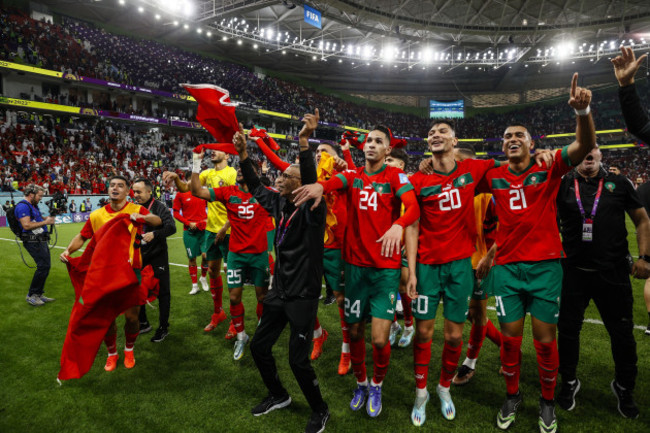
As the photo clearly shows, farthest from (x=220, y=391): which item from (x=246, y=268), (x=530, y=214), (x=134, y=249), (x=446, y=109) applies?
(x=446, y=109)

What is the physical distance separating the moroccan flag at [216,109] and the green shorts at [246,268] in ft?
5.37

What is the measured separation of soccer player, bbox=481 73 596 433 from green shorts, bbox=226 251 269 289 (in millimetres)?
2718

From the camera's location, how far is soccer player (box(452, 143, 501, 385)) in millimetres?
3690

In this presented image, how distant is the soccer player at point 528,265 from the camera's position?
293 centimetres

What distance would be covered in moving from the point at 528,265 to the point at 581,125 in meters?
1.18

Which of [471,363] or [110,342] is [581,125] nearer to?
[471,363]

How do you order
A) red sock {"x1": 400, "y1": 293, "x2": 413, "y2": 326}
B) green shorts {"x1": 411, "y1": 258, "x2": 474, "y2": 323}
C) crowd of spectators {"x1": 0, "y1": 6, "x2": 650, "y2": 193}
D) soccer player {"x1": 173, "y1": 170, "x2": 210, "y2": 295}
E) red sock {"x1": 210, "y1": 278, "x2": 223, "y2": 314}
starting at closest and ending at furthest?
1. green shorts {"x1": 411, "y1": 258, "x2": 474, "y2": 323}
2. red sock {"x1": 400, "y1": 293, "x2": 413, "y2": 326}
3. red sock {"x1": 210, "y1": 278, "x2": 223, "y2": 314}
4. soccer player {"x1": 173, "y1": 170, "x2": 210, "y2": 295}
5. crowd of spectators {"x1": 0, "y1": 6, "x2": 650, "y2": 193}

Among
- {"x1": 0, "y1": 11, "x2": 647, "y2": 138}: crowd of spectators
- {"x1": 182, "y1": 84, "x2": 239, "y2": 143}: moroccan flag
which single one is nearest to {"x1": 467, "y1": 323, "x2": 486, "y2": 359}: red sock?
{"x1": 182, "y1": 84, "x2": 239, "y2": 143}: moroccan flag

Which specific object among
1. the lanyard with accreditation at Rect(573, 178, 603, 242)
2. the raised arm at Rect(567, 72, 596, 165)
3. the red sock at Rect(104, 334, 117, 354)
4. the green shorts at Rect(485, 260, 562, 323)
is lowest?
the red sock at Rect(104, 334, 117, 354)

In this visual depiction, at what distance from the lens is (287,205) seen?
3225mm

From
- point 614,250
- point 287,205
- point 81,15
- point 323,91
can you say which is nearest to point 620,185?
point 614,250

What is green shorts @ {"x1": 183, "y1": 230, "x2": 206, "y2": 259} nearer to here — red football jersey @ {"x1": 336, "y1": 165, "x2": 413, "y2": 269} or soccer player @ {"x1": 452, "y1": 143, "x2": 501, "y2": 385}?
red football jersey @ {"x1": 336, "y1": 165, "x2": 413, "y2": 269}

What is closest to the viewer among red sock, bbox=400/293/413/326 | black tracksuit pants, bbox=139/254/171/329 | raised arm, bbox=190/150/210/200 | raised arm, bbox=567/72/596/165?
raised arm, bbox=567/72/596/165

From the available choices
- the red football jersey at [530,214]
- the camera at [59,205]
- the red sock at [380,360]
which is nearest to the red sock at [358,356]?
the red sock at [380,360]
